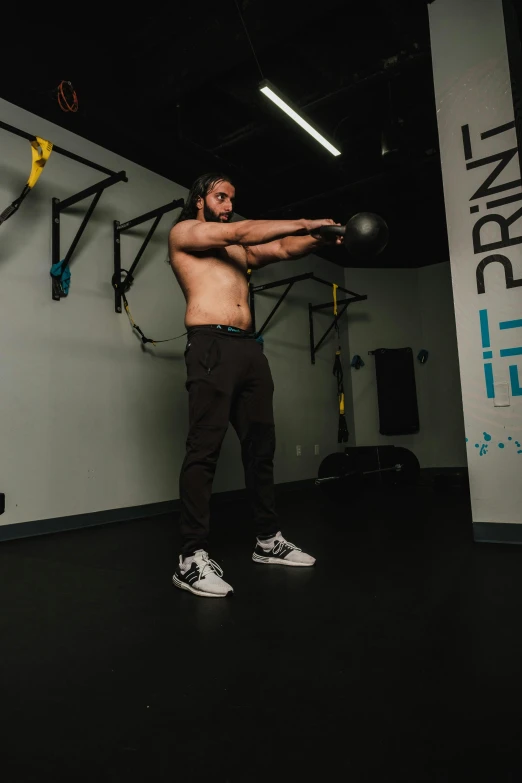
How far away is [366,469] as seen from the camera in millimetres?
4586

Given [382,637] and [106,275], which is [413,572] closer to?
[382,637]

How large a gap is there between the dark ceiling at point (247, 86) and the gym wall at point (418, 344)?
6.50ft

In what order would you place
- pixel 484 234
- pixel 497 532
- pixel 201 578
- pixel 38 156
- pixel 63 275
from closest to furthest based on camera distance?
pixel 201 578, pixel 497 532, pixel 484 234, pixel 38 156, pixel 63 275

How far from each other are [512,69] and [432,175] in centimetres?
324

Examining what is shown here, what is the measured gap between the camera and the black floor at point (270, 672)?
2.32 ft

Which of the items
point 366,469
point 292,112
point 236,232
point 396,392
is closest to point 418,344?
point 396,392

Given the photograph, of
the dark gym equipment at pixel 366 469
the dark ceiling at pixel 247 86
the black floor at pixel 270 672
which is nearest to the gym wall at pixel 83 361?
the dark ceiling at pixel 247 86

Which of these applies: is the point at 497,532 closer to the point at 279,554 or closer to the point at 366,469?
the point at 279,554

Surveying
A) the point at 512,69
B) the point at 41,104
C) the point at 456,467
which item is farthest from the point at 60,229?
the point at 456,467

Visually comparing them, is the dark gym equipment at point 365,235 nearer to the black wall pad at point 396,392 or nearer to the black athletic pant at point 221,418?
the black athletic pant at point 221,418

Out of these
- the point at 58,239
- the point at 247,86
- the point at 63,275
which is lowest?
the point at 63,275

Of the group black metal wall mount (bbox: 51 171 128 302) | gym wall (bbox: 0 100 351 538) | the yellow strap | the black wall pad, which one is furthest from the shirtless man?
the black wall pad

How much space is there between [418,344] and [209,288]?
191 inches

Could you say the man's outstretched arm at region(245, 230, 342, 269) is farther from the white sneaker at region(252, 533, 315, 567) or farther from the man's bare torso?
the white sneaker at region(252, 533, 315, 567)
